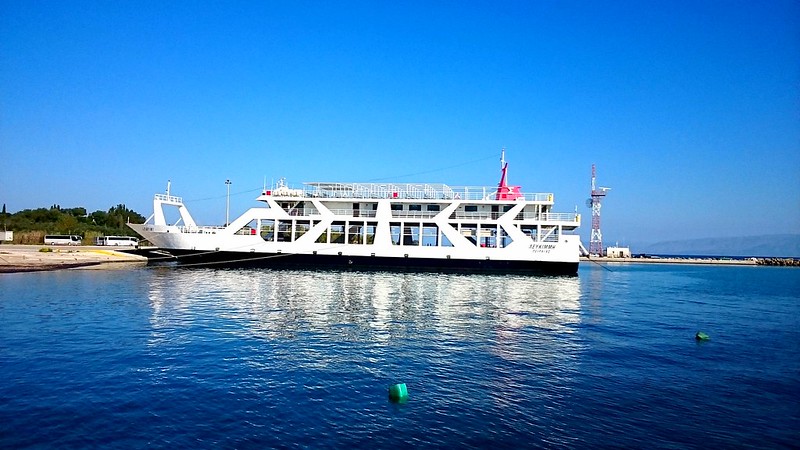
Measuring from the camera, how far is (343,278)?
114 ft

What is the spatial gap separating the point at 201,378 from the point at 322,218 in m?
33.5

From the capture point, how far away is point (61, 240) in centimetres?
6456

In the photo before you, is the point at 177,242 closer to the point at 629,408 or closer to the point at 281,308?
the point at 281,308

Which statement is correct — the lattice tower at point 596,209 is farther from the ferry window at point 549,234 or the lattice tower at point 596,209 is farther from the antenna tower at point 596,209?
the ferry window at point 549,234

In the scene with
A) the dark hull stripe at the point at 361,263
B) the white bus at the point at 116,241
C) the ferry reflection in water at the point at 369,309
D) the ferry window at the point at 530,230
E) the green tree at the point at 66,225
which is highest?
the green tree at the point at 66,225

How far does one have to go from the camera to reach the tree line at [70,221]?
239 ft

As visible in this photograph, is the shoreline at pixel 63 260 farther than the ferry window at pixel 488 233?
No

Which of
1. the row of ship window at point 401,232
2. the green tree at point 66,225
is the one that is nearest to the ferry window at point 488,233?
the row of ship window at point 401,232

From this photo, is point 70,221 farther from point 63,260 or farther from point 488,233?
point 488,233

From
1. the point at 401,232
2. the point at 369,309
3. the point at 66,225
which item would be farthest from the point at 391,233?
the point at 66,225

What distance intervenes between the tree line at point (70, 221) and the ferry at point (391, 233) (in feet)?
113

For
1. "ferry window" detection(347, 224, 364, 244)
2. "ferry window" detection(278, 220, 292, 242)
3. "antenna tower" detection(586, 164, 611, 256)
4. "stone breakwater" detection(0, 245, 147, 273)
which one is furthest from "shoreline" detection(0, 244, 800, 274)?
"antenna tower" detection(586, 164, 611, 256)

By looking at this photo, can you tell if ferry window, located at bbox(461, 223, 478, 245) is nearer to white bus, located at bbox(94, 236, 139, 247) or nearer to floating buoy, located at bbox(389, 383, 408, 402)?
floating buoy, located at bbox(389, 383, 408, 402)

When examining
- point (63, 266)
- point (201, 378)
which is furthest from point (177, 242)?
point (201, 378)
